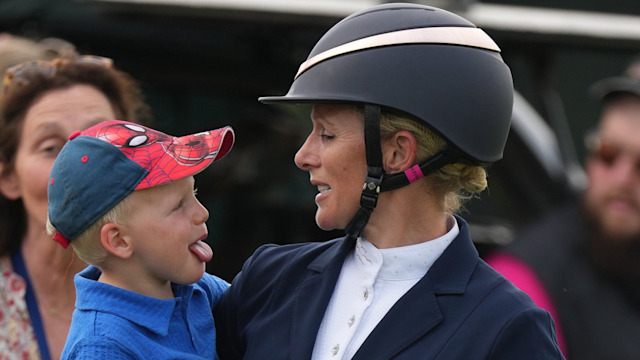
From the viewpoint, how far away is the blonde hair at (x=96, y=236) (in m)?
2.50

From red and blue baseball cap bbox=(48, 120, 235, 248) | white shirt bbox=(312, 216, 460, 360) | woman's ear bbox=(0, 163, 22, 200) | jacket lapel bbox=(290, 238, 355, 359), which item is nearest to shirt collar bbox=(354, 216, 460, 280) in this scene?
white shirt bbox=(312, 216, 460, 360)

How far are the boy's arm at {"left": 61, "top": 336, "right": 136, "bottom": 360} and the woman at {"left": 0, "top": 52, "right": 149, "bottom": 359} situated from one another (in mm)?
817

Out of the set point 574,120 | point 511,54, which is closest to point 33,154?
point 511,54

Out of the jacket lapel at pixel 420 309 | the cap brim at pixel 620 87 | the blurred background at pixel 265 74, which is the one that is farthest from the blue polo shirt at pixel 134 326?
the cap brim at pixel 620 87

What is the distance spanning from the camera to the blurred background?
5598mm

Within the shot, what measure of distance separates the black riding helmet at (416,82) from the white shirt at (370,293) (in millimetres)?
114

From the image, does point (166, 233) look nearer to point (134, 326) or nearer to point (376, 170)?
point (134, 326)

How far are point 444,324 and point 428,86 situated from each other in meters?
0.60

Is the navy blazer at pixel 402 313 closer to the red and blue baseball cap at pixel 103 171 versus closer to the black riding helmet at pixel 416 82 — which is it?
the black riding helmet at pixel 416 82

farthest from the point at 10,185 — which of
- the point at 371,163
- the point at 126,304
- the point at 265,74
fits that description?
the point at 265,74

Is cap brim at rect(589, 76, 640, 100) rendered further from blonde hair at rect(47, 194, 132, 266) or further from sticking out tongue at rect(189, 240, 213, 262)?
blonde hair at rect(47, 194, 132, 266)

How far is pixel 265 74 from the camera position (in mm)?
6695

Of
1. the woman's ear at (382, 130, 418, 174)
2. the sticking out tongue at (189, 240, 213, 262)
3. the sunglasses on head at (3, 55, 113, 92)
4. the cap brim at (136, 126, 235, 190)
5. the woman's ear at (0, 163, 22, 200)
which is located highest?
the woman's ear at (382, 130, 418, 174)

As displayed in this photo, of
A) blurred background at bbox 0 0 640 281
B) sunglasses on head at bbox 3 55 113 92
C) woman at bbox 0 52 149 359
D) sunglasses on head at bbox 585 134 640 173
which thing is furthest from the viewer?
blurred background at bbox 0 0 640 281
